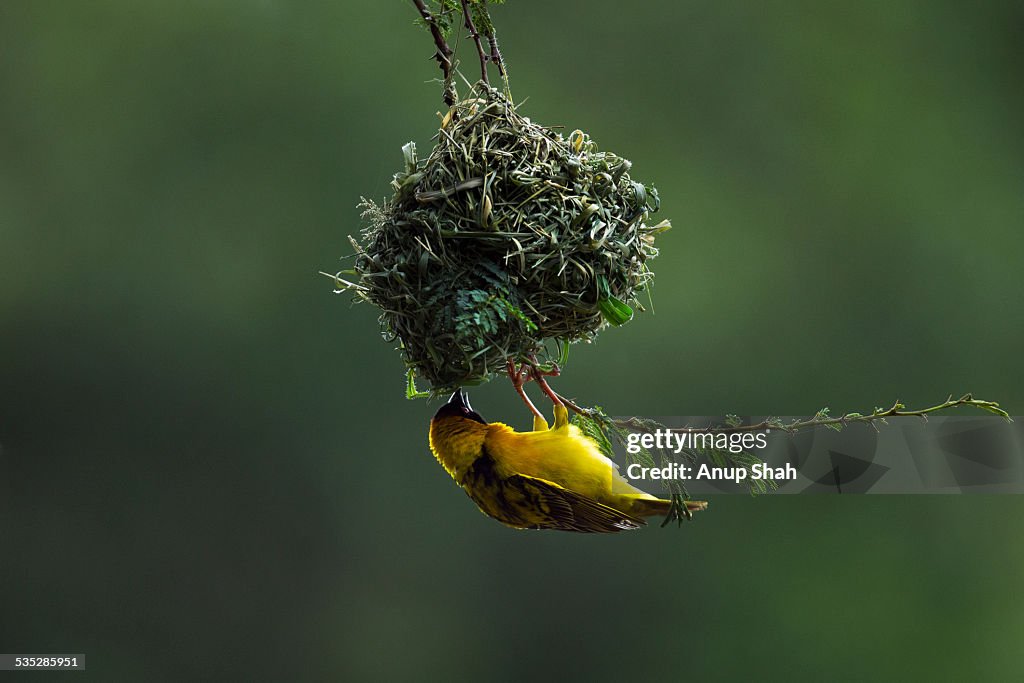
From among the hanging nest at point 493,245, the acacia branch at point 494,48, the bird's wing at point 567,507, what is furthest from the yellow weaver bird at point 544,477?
the acacia branch at point 494,48

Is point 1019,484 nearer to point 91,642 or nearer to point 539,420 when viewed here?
point 539,420

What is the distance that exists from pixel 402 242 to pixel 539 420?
437 millimetres

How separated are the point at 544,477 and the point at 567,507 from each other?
0.24ft

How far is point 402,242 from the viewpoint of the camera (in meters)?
1.61

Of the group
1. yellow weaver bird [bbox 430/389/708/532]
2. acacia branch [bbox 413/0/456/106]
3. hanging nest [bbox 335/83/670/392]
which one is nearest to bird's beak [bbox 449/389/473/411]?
yellow weaver bird [bbox 430/389/708/532]

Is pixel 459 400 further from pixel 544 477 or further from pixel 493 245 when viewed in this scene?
pixel 493 245

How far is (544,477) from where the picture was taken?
170 centimetres

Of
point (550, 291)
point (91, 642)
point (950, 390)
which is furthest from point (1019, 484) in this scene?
point (91, 642)

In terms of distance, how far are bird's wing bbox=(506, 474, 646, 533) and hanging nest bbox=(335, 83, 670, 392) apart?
0.23 m

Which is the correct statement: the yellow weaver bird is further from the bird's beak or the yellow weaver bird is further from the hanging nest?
the hanging nest

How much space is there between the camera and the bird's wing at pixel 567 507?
1692 millimetres

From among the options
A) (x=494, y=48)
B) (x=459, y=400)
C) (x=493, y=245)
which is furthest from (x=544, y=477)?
(x=494, y=48)

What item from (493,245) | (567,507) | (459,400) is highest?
(493,245)

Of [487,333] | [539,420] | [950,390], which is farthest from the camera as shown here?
[950,390]
